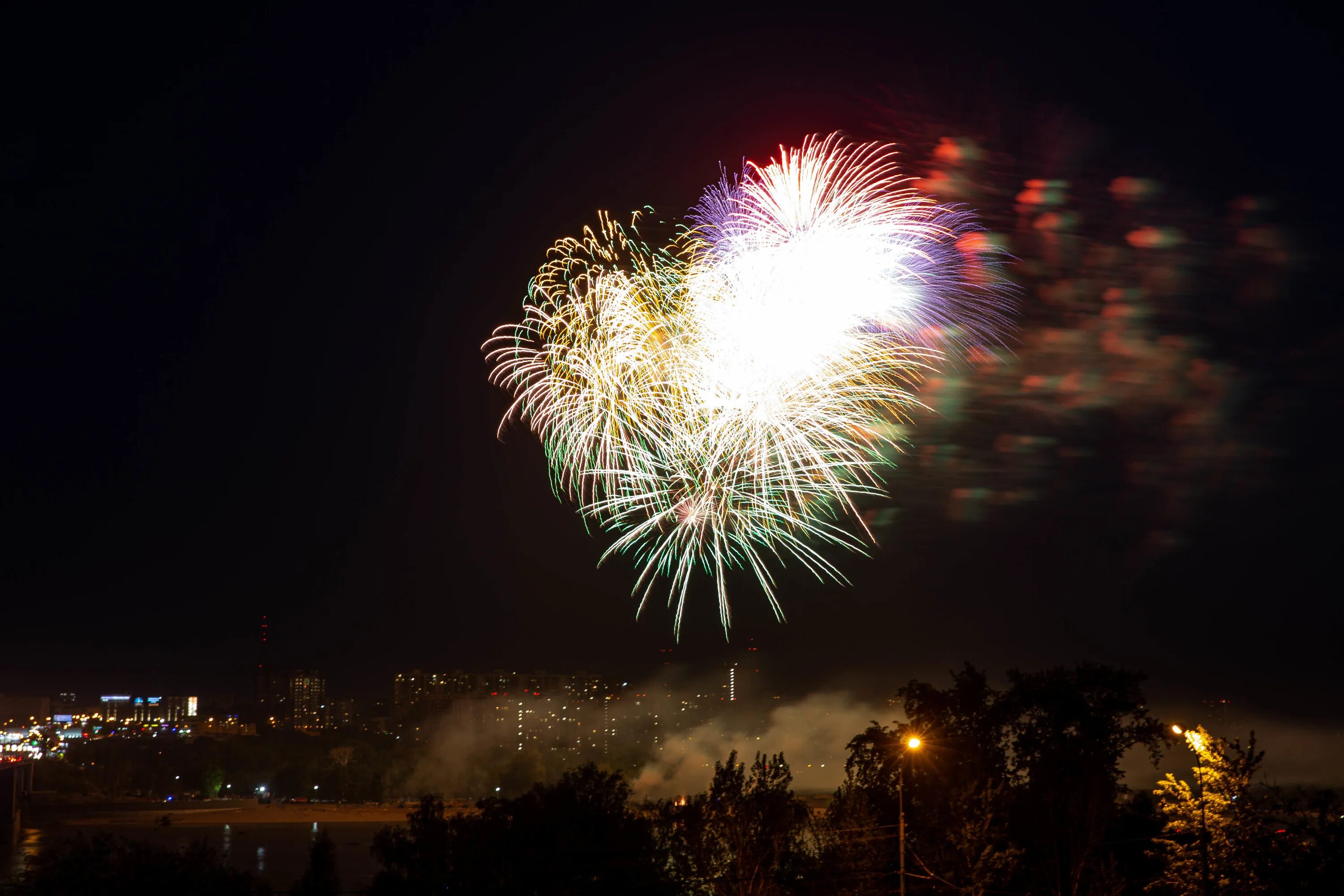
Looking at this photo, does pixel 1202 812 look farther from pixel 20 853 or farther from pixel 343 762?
pixel 343 762

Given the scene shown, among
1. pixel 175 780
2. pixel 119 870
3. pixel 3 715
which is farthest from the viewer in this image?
pixel 3 715

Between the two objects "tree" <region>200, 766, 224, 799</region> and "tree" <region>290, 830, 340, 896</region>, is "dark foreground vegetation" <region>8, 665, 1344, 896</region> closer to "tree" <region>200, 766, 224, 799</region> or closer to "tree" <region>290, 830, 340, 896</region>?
"tree" <region>290, 830, 340, 896</region>

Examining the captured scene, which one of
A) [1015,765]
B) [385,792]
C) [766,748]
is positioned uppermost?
[1015,765]

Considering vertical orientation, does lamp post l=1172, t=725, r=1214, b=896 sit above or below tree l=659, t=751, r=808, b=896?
above

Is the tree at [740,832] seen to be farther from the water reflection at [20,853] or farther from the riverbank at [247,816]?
the riverbank at [247,816]

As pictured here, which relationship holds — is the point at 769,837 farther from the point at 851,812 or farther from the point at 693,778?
the point at 693,778

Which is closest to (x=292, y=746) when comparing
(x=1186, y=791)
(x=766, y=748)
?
(x=766, y=748)

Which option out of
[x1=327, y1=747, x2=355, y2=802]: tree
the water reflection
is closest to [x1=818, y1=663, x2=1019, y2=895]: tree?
the water reflection
